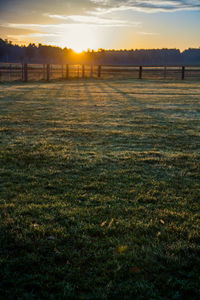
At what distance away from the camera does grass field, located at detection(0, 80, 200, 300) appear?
2.36 m

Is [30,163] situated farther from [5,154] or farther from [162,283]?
[162,283]

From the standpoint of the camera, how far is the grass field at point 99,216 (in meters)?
2.36

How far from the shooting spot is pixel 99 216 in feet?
11.0

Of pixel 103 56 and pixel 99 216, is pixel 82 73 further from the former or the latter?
pixel 103 56

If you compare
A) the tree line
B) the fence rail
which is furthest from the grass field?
the tree line

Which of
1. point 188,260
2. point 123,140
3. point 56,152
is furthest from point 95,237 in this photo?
point 123,140

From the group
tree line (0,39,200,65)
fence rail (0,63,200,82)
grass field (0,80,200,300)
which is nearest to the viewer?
grass field (0,80,200,300)

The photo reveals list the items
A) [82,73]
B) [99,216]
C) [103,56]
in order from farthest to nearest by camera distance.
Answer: [103,56] → [82,73] → [99,216]

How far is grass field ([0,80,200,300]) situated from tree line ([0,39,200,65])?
13097cm

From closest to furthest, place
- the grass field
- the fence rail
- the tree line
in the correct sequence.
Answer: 1. the grass field
2. the fence rail
3. the tree line

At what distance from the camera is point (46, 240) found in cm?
289

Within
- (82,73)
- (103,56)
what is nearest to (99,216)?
(82,73)

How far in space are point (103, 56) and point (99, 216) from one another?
468ft

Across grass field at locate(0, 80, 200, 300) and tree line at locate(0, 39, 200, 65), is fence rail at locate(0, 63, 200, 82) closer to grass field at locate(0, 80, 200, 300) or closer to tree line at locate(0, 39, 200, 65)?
grass field at locate(0, 80, 200, 300)
